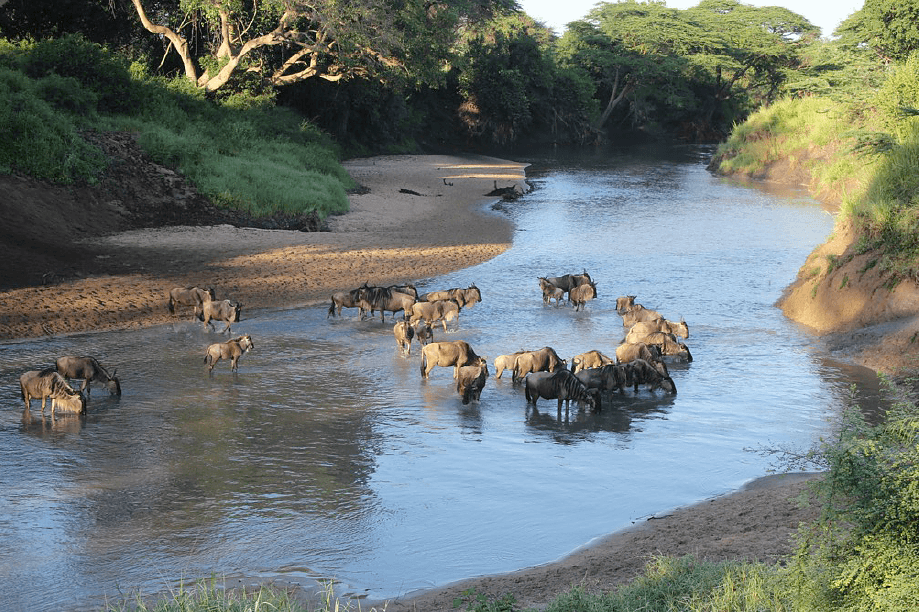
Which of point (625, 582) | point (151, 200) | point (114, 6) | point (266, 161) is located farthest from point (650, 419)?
point (114, 6)

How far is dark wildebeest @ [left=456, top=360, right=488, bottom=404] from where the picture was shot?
1355 centimetres

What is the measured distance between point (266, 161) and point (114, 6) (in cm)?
1216

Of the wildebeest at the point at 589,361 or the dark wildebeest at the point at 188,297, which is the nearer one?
the wildebeest at the point at 589,361

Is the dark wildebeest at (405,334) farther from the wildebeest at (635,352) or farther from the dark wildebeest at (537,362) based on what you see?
the wildebeest at (635,352)

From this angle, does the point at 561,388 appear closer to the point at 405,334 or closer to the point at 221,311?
the point at 405,334

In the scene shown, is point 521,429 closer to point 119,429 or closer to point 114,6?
point 119,429

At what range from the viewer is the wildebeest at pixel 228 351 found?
14859mm

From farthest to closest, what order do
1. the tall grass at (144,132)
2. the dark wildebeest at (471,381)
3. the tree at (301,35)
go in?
the tree at (301,35)
the tall grass at (144,132)
the dark wildebeest at (471,381)

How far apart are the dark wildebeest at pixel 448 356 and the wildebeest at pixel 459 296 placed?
3.87m

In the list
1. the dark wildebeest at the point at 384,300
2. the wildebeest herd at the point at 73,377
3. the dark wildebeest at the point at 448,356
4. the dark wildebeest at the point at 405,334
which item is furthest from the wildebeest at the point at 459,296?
the wildebeest herd at the point at 73,377

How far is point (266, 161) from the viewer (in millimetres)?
32938

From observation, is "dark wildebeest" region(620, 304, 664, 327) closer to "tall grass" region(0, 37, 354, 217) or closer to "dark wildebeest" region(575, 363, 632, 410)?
"dark wildebeest" region(575, 363, 632, 410)

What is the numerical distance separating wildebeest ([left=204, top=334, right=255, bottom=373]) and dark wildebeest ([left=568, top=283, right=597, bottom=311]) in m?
7.72

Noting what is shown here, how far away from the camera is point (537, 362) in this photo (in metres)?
14.5
